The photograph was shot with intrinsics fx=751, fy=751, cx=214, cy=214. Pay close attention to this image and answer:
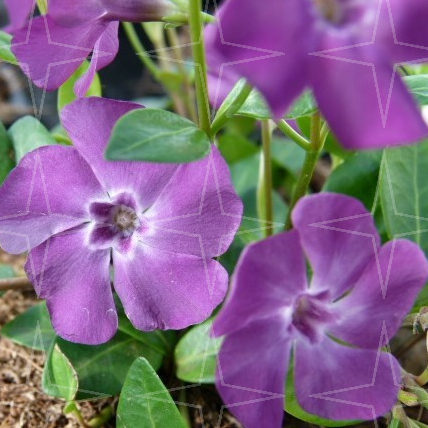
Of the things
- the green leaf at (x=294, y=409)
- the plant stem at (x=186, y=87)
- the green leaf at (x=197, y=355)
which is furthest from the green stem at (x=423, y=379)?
the plant stem at (x=186, y=87)

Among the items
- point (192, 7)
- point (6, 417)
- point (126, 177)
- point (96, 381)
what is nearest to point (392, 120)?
point (192, 7)

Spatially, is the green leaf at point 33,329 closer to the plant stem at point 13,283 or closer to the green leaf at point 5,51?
the plant stem at point 13,283

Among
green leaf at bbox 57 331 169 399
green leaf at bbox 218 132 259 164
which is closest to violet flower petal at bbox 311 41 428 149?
green leaf at bbox 57 331 169 399

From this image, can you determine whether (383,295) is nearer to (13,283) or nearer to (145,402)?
(145,402)

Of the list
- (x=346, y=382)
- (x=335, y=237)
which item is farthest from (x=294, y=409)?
(x=335, y=237)

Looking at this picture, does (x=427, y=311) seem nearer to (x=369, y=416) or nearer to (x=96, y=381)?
(x=369, y=416)

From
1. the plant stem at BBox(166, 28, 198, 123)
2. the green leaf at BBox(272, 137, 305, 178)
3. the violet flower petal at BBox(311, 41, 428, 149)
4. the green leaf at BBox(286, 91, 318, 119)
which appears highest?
the violet flower petal at BBox(311, 41, 428, 149)

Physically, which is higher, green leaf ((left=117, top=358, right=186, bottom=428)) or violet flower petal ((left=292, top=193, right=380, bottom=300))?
violet flower petal ((left=292, top=193, right=380, bottom=300))

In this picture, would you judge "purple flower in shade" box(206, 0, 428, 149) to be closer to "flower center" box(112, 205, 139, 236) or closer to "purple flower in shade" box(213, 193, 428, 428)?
"purple flower in shade" box(213, 193, 428, 428)
